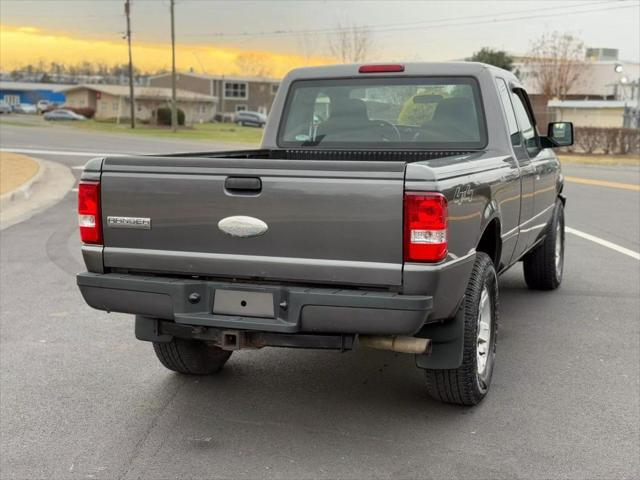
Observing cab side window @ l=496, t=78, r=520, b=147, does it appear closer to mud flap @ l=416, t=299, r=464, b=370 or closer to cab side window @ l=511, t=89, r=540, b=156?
cab side window @ l=511, t=89, r=540, b=156

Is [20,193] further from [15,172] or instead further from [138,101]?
[138,101]

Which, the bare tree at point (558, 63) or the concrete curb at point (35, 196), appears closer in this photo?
the concrete curb at point (35, 196)

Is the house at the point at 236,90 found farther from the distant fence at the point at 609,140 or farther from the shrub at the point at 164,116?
the distant fence at the point at 609,140

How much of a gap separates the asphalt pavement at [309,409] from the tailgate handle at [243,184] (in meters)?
1.31

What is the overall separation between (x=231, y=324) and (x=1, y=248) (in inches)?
272

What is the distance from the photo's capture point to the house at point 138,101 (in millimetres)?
85625

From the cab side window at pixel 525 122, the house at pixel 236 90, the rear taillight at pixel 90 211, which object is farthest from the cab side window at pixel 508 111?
the house at pixel 236 90

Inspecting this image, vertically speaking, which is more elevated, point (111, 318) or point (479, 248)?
point (479, 248)

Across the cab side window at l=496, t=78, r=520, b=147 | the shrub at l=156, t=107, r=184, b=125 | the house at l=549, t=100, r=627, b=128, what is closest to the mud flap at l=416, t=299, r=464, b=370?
the cab side window at l=496, t=78, r=520, b=147

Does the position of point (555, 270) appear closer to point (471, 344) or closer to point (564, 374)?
point (564, 374)

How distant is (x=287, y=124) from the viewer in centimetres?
638

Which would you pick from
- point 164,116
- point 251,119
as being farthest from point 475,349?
point 251,119

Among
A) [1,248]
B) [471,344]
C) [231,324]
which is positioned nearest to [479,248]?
[471,344]

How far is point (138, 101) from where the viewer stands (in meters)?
87.7
